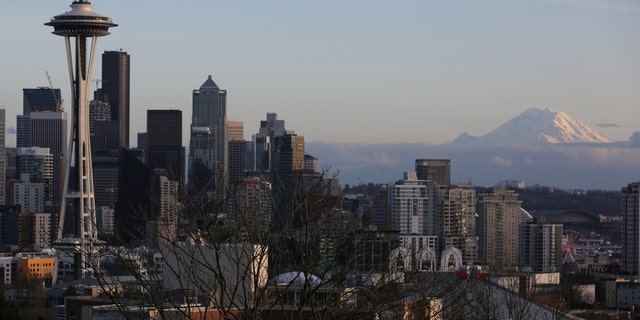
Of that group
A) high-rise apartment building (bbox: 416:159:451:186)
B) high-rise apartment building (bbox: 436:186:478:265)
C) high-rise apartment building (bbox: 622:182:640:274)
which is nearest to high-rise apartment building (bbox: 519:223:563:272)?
high-rise apartment building (bbox: 436:186:478:265)

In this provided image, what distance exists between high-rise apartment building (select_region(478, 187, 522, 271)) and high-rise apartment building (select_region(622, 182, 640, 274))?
11.6 meters

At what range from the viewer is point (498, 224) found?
160875 millimetres

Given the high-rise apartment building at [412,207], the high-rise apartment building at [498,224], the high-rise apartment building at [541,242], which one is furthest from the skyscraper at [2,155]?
the high-rise apartment building at [541,242]

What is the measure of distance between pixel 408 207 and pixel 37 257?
47633mm

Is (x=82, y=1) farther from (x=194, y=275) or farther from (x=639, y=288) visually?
(x=194, y=275)

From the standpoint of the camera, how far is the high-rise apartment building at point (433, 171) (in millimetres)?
180450

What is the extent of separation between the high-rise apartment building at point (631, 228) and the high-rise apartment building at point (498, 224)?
A: 1165cm

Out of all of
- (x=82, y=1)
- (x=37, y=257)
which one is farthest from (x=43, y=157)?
(x=82, y=1)

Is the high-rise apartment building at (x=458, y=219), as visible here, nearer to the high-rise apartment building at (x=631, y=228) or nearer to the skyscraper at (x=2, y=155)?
the high-rise apartment building at (x=631, y=228)

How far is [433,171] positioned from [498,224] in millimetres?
20776

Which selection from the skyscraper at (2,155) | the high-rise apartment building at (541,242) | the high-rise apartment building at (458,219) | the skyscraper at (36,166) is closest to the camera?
the high-rise apartment building at (541,242)

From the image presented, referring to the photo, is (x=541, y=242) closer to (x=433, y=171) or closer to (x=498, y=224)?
(x=498, y=224)

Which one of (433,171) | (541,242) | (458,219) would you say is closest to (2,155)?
(433,171)

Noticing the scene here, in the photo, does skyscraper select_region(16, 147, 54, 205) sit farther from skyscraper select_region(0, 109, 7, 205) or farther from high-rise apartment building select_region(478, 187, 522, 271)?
high-rise apartment building select_region(478, 187, 522, 271)
